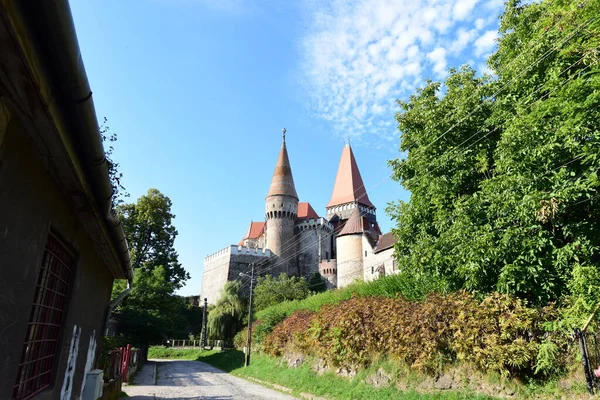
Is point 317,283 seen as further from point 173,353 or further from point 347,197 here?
point 173,353

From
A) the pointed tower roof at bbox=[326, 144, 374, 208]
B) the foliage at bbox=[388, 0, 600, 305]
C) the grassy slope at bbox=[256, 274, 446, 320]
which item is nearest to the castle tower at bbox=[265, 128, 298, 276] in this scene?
the pointed tower roof at bbox=[326, 144, 374, 208]

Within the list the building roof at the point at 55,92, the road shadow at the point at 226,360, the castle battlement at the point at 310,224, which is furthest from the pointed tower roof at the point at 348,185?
the building roof at the point at 55,92

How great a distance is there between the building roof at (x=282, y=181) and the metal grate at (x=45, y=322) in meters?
49.8

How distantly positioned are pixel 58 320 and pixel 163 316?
25312 millimetres

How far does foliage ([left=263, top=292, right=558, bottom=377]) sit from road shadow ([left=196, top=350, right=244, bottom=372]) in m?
11.2

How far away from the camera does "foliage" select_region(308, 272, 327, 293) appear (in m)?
A: 49.9

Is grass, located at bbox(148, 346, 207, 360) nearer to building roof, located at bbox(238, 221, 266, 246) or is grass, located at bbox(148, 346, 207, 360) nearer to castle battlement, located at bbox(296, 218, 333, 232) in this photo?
castle battlement, located at bbox(296, 218, 333, 232)

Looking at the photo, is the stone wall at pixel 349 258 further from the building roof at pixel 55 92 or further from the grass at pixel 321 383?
the building roof at pixel 55 92

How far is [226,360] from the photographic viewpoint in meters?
26.3

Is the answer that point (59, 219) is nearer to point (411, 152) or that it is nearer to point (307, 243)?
point (411, 152)

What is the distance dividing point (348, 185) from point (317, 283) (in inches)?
752

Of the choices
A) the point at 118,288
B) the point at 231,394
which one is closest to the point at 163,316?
the point at 118,288

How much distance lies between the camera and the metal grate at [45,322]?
3238 mm

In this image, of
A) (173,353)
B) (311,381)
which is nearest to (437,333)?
(311,381)
